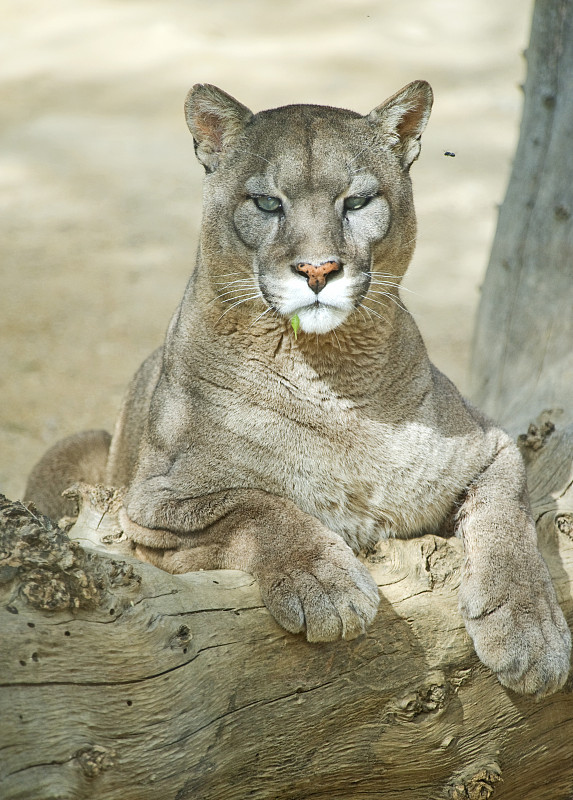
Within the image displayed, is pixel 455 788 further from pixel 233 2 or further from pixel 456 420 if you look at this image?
pixel 233 2

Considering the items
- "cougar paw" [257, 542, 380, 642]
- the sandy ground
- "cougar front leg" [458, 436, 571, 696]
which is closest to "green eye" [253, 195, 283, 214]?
"cougar paw" [257, 542, 380, 642]

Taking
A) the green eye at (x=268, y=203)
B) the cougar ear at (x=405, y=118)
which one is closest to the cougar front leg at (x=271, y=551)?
the green eye at (x=268, y=203)

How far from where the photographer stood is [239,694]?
284 centimetres

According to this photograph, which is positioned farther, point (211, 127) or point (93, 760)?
point (211, 127)

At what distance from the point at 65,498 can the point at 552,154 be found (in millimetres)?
3385

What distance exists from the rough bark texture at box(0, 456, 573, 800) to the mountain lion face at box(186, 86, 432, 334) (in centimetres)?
102

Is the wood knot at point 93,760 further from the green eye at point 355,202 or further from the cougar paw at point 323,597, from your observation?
the green eye at point 355,202

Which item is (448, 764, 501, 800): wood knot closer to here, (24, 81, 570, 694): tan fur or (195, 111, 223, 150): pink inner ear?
(24, 81, 570, 694): tan fur

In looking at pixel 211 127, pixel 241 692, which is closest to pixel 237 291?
pixel 211 127

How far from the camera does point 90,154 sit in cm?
1110

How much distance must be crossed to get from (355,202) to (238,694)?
1.78 metres

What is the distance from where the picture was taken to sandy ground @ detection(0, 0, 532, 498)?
25.3 feet

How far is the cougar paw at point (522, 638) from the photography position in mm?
3025

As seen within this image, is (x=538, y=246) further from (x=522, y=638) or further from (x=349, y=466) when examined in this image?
(x=522, y=638)
